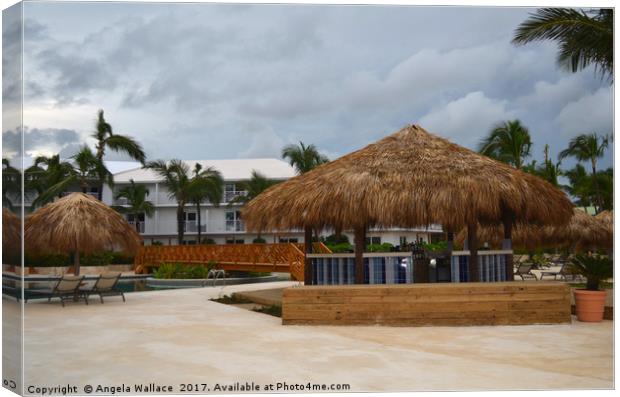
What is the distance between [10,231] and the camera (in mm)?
6551

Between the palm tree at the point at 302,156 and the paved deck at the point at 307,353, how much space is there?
938 inches

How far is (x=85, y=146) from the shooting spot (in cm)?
3288

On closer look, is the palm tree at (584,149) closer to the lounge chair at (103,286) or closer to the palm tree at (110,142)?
the lounge chair at (103,286)

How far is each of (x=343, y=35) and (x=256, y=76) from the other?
3093 cm

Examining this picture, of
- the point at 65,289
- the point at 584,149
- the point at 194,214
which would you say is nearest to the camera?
the point at 65,289

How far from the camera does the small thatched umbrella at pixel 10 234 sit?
6508 mm

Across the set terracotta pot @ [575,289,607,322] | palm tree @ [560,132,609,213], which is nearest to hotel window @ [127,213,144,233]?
palm tree @ [560,132,609,213]

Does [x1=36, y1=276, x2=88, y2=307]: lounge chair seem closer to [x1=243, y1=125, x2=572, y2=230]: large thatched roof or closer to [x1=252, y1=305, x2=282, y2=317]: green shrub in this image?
[x1=252, y1=305, x2=282, y2=317]: green shrub

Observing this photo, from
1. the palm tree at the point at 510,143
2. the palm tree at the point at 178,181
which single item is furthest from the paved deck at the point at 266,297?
the palm tree at the point at 178,181

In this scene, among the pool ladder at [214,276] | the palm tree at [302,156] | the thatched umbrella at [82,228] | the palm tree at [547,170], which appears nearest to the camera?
the thatched umbrella at [82,228]

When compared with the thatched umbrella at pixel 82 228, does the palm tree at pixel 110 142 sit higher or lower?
higher

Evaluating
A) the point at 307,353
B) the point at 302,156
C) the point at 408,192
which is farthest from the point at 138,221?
the point at 307,353

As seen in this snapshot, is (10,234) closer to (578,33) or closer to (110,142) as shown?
(578,33)

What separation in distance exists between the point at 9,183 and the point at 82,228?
26.7 ft
